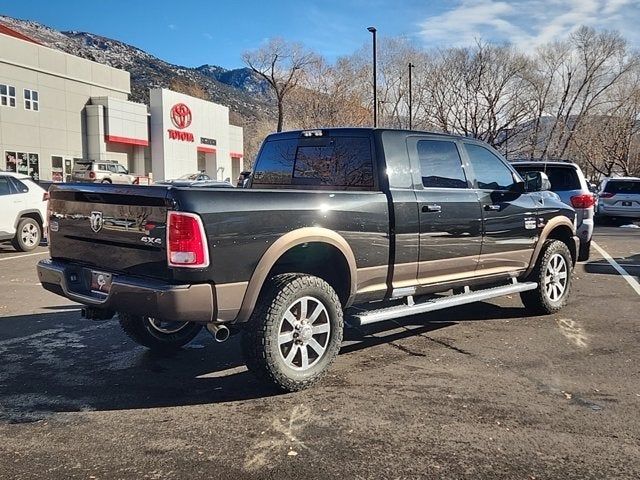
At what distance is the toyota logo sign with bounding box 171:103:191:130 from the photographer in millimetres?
46812

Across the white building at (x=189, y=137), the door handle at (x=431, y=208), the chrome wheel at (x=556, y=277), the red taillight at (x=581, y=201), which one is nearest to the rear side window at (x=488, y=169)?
the door handle at (x=431, y=208)

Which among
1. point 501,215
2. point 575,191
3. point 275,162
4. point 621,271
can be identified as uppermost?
point 275,162

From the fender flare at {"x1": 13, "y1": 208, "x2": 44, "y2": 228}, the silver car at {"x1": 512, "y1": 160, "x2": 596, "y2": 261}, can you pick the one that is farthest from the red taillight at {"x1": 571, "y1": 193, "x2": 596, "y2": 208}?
the fender flare at {"x1": 13, "y1": 208, "x2": 44, "y2": 228}

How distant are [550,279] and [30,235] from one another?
10397 mm

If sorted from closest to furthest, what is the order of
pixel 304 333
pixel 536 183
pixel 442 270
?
pixel 304 333, pixel 442 270, pixel 536 183

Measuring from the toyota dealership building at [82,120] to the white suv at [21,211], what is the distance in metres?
24.6

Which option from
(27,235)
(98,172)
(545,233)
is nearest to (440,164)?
(545,233)

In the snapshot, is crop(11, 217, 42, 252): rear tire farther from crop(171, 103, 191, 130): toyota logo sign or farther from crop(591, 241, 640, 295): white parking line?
crop(171, 103, 191, 130): toyota logo sign

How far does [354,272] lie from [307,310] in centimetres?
51

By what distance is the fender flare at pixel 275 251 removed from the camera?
4.04 m

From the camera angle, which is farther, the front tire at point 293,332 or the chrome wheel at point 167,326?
the chrome wheel at point 167,326

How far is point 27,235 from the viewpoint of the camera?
12383 mm

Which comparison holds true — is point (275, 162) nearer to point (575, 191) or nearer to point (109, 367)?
point (109, 367)

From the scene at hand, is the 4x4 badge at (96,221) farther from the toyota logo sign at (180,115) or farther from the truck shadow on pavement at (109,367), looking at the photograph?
the toyota logo sign at (180,115)
